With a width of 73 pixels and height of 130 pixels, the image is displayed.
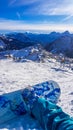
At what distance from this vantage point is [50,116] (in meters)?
5.62

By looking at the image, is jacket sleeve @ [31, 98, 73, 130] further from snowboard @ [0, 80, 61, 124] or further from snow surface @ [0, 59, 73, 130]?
snowboard @ [0, 80, 61, 124]

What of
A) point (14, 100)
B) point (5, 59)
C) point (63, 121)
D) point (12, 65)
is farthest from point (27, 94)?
point (5, 59)

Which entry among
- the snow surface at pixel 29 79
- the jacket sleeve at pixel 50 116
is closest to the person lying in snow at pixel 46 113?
the jacket sleeve at pixel 50 116

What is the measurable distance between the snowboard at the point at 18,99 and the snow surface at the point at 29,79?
0.20 metres

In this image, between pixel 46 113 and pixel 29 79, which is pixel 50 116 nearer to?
pixel 46 113

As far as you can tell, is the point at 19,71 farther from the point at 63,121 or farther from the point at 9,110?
the point at 63,121

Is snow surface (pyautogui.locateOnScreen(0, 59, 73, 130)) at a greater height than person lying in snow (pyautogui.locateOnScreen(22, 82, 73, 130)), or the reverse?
person lying in snow (pyautogui.locateOnScreen(22, 82, 73, 130))

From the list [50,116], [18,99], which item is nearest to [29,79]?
[18,99]

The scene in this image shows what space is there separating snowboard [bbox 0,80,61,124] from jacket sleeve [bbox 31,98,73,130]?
19.9 inches

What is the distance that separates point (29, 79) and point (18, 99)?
422cm

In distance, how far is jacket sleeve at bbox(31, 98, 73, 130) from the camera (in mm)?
5188

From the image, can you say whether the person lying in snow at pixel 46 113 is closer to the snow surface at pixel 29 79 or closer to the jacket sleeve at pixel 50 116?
the jacket sleeve at pixel 50 116

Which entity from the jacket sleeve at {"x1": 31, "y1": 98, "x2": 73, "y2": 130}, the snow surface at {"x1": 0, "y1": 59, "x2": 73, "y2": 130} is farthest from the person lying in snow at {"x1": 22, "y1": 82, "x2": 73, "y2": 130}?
the snow surface at {"x1": 0, "y1": 59, "x2": 73, "y2": 130}

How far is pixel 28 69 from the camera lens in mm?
13656
